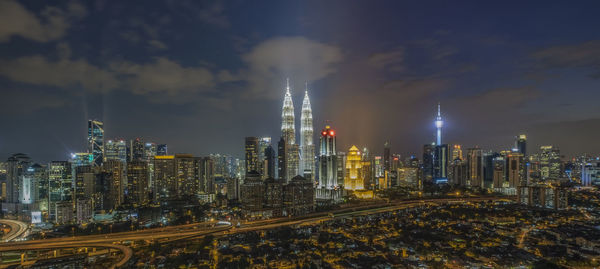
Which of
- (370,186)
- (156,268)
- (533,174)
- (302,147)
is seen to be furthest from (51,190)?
(533,174)

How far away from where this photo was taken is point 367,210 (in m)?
25.0

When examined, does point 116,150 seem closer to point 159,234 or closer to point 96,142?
point 96,142

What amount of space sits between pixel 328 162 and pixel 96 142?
2098 centimetres

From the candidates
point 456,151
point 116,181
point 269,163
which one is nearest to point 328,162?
point 269,163

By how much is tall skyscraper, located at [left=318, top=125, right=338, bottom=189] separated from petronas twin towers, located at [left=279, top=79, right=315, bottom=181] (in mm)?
4091

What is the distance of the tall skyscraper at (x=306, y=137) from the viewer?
39344mm

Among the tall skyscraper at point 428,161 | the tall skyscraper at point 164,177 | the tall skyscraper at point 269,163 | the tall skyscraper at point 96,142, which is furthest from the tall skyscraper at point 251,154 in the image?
the tall skyscraper at point 428,161

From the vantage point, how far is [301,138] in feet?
132

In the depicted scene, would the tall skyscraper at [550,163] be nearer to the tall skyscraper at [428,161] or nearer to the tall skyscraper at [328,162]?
the tall skyscraper at [428,161]

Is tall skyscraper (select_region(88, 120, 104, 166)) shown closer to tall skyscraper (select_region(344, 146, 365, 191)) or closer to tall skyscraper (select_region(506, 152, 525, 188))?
tall skyscraper (select_region(344, 146, 365, 191))

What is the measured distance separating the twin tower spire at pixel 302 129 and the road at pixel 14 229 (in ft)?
77.9

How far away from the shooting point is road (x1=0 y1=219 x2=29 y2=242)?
16.5 m

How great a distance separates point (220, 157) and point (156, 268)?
36.1 meters

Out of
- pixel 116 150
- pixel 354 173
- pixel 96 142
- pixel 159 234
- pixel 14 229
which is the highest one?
pixel 96 142
